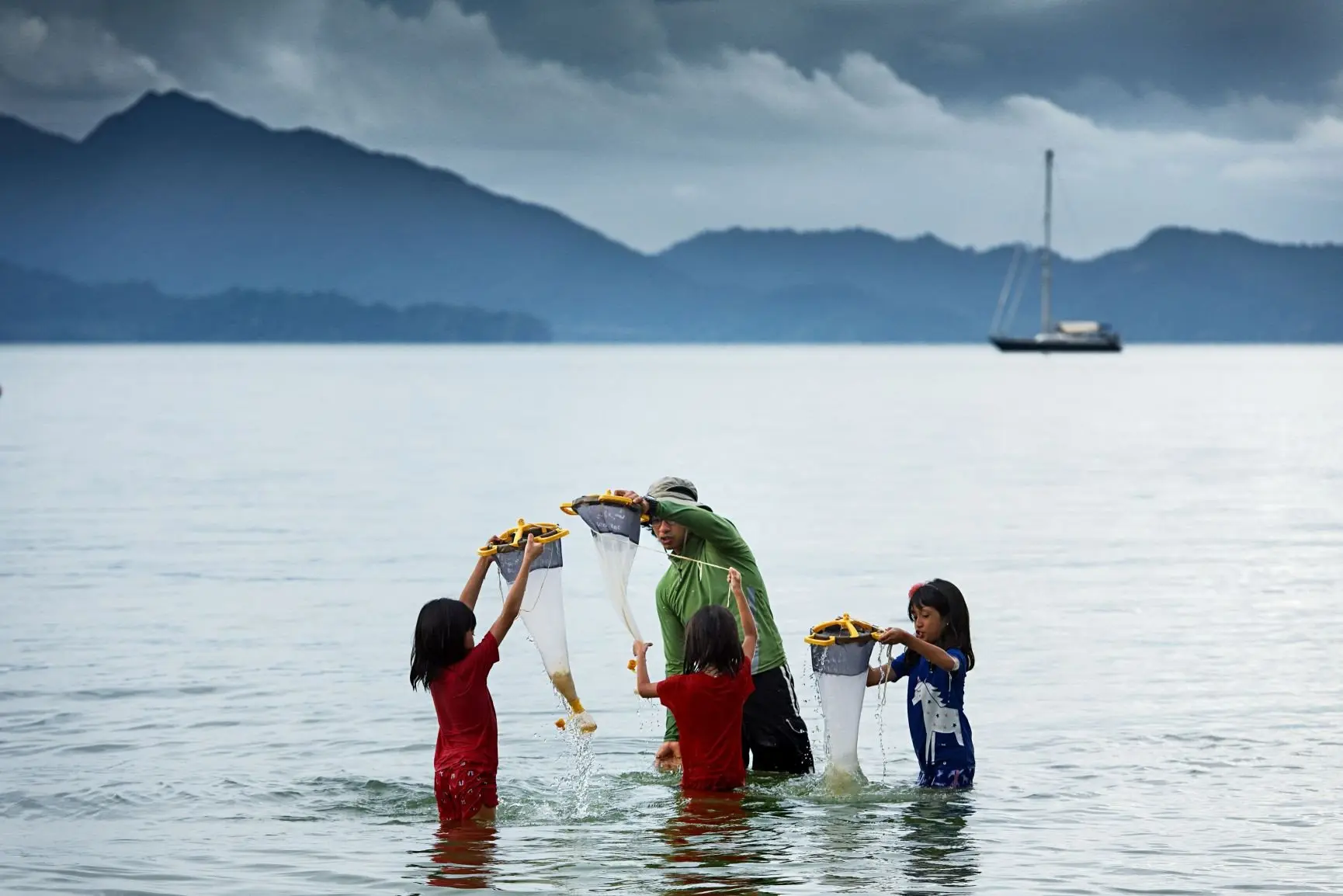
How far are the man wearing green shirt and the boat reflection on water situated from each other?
1.39 metres

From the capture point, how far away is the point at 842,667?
1084cm

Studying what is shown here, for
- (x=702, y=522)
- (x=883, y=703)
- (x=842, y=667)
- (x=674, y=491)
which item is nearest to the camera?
(x=702, y=522)

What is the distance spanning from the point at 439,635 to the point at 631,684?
713cm

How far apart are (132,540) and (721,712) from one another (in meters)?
20.5

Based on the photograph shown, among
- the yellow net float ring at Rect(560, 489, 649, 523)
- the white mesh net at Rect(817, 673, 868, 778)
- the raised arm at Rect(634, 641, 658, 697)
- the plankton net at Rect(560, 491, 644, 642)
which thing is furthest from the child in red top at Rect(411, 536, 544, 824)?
the white mesh net at Rect(817, 673, 868, 778)

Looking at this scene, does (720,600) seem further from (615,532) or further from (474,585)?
(474,585)

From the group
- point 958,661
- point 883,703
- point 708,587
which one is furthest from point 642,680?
point 883,703

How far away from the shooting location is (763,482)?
4119 centimetres

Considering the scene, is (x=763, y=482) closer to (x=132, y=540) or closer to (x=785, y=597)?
(x=132, y=540)

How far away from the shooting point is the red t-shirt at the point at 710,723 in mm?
10289

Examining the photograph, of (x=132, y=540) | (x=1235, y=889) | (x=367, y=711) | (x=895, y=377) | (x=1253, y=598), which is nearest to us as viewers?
(x=1235, y=889)

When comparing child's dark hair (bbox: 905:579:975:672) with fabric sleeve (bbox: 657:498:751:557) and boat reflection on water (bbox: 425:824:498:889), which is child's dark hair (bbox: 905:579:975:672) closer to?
fabric sleeve (bbox: 657:498:751:557)

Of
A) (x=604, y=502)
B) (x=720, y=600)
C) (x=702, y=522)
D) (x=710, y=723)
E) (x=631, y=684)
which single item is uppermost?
(x=604, y=502)

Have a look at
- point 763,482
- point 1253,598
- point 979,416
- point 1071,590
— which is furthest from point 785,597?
point 979,416
